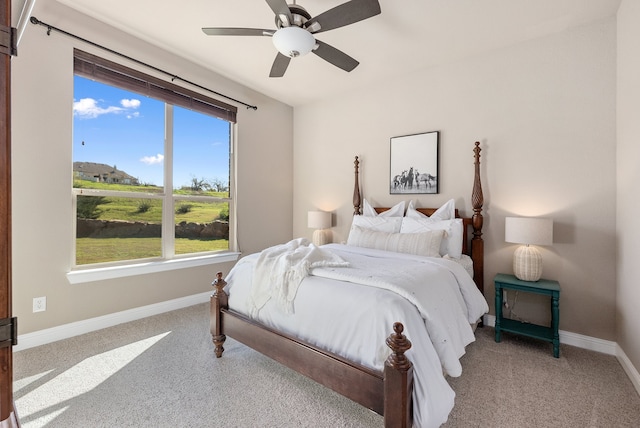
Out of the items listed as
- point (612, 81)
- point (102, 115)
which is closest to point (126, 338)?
point (102, 115)

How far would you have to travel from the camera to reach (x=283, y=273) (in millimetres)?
1997

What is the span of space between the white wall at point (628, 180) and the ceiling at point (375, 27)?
0.41 metres

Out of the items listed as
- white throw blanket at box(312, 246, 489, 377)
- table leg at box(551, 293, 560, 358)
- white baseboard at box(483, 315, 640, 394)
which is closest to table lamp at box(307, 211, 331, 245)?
white throw blanket at box(312, 246, 489, 377)

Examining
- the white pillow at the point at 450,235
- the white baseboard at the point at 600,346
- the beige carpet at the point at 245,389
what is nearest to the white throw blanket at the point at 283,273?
the beige carpet at the point at 245,389

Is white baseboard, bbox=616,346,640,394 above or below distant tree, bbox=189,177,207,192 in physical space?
below

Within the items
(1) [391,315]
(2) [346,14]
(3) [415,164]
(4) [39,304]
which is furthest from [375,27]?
(4) [39,304]

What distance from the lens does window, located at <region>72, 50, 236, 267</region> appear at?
280 centimetres

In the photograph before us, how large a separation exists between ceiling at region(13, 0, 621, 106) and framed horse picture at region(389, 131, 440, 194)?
86cm

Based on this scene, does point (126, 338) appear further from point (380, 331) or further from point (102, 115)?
point (380, 331)

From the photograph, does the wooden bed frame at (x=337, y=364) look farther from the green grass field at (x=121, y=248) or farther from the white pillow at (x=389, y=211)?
the white pillow at (x=389, y=211)

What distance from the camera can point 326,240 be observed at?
425 centimetres

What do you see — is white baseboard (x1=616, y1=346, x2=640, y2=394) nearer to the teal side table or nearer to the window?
the teal side table

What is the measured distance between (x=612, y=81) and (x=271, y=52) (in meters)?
3.19

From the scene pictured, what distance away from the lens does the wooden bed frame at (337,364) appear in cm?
132
